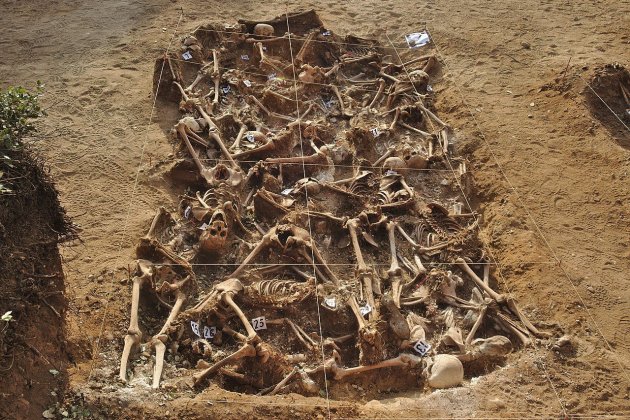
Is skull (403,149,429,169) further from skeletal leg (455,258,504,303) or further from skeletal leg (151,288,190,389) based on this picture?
skeletal leg (151,288,190,389)

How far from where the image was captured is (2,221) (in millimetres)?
3891

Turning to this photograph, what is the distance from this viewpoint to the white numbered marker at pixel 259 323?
5.14 meters

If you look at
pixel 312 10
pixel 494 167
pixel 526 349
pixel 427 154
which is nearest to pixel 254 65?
pixel 312 10

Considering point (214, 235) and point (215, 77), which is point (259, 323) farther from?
point (215, 77)

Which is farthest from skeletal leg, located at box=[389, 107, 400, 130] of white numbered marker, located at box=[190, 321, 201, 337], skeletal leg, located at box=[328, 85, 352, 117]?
white numbered marker, located at box=[190, 321, 201, 337]

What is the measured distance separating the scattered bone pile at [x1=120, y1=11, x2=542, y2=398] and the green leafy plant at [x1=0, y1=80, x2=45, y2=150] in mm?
1653

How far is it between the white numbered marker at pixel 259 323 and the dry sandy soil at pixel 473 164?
97cm

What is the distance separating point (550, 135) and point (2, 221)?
7494mm

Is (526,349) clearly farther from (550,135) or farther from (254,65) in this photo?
(254,65)

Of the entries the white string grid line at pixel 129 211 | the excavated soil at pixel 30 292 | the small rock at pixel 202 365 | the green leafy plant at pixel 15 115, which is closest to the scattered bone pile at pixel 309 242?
the small rock at pixel 202 365

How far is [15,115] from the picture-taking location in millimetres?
4336

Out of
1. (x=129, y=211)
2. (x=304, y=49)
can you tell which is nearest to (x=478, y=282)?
(x=129, y=211)

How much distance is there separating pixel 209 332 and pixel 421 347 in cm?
202

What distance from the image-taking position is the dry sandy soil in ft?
15.1
